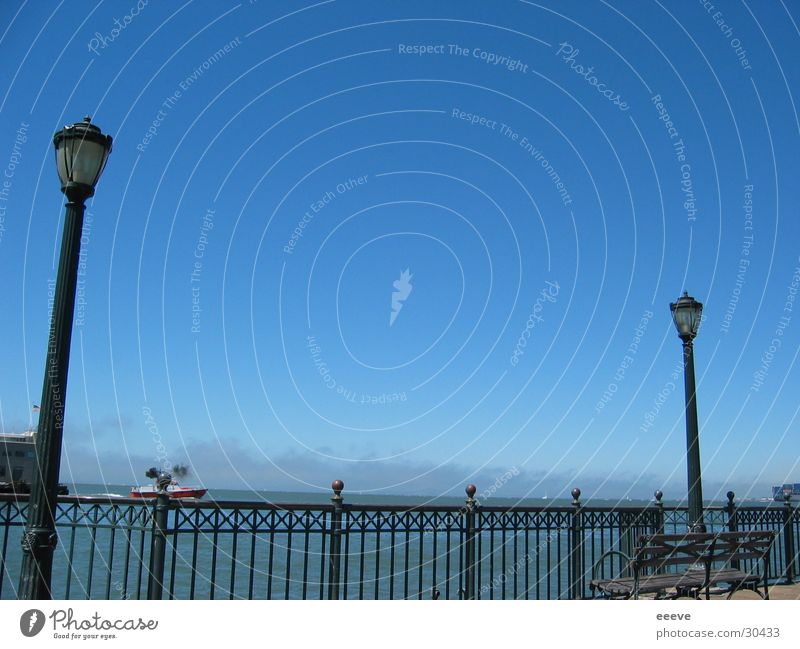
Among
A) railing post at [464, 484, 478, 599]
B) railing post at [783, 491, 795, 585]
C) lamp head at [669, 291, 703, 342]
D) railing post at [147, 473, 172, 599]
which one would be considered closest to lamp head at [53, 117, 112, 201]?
railing post at [147, 473, 172, 599]

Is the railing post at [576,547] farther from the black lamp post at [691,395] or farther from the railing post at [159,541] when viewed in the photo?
the railing post at [159,541]

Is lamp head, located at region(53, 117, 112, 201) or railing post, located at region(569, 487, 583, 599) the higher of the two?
lamp head, located at region(53, 117, 112, 201)

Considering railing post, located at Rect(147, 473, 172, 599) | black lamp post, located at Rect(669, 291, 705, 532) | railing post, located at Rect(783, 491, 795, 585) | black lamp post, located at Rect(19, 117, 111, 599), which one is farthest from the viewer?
railing post, located at Rect(783, 491, 795, 585)

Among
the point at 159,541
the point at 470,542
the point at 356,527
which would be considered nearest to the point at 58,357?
the point at 159,541

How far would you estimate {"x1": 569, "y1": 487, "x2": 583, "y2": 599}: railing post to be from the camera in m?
10.6

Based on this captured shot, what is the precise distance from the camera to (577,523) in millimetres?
10836

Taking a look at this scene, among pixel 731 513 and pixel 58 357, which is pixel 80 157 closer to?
pixel 58 357

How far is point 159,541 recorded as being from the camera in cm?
769

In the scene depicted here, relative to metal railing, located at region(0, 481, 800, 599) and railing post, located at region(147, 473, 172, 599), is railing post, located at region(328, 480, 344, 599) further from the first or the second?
railing post, located at region(147, 473, 172, 599)

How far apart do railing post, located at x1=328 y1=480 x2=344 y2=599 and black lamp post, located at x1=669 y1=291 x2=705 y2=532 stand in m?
6.21

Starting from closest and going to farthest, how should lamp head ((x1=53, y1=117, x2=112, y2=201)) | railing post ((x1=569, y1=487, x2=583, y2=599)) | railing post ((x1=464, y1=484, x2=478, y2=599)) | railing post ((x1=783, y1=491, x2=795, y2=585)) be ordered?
lamp head ((x1=53, y1=117, x2=112, y2=201)), railing post ((x1=464, y1=484, x2=478, y2=599)), railing post ((x1=569, y1=487, x2=583, y2=599)), railing post ((x1=783, y1=491, x2=795, y2=585))

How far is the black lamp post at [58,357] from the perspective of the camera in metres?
6.10
